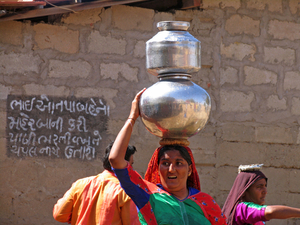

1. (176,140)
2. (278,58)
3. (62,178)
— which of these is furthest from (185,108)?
(278,58)

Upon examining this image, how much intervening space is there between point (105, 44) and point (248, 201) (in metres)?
2.51

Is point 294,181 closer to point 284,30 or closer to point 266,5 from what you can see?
point 284,30

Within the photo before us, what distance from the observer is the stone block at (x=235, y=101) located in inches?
200

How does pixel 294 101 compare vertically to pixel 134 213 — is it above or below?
above

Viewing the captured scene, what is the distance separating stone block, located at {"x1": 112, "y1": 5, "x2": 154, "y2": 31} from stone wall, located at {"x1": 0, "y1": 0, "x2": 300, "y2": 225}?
1 cm

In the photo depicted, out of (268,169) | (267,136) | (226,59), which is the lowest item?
(268,169)

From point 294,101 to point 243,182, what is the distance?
2361 mm

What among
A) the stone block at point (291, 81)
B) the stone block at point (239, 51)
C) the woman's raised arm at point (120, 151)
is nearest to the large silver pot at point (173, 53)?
the woman's raised arm at point (120, 151)

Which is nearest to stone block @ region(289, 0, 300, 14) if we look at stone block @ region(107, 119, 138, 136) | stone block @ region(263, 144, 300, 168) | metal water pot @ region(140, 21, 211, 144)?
stone block @ region(263, 144, 300, 168)

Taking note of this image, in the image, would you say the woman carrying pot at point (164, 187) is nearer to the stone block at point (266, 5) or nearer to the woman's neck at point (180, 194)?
the woman's neck at point (180, 194)

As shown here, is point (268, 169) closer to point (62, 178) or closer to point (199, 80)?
point (199, 80)

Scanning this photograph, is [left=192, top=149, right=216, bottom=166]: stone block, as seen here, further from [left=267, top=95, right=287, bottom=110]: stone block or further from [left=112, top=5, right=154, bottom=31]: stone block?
[left=112, top=5, right=154, bottom=31]: stone block

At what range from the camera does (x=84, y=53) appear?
15.5ft

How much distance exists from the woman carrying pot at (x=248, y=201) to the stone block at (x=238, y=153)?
5.06 feet
